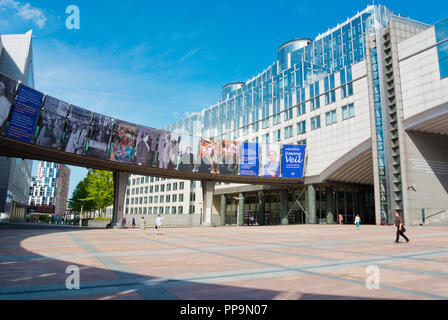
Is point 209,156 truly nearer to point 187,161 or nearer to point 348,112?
point 187,161

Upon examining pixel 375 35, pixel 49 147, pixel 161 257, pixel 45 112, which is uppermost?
pixel 375 35

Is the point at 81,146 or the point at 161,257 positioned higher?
the point at 81,146

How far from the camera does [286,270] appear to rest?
8.66 meters

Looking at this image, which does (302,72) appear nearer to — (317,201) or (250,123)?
(250,123)

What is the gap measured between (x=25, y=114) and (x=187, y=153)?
66.0ft

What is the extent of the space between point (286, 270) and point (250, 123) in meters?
61.2

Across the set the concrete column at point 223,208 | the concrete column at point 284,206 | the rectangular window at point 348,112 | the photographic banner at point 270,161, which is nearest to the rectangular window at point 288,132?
the photographic banner at point 270,161

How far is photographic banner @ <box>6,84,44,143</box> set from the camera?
88.5 ft

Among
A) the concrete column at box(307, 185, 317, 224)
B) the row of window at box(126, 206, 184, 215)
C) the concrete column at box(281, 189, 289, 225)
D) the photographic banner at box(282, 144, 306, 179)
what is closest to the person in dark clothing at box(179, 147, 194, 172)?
the photographic banner at box(282, 144, 306, 179)

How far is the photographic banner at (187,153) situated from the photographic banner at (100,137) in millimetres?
9770

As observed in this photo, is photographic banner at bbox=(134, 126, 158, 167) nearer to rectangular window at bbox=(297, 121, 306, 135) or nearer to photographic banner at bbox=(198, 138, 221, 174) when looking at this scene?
photographic banner at bbox=(198, 138, 221, 174)

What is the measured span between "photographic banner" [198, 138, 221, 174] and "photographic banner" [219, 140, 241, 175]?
96 centimetres

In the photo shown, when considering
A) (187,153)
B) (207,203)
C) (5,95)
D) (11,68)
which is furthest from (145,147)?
(11,68)
